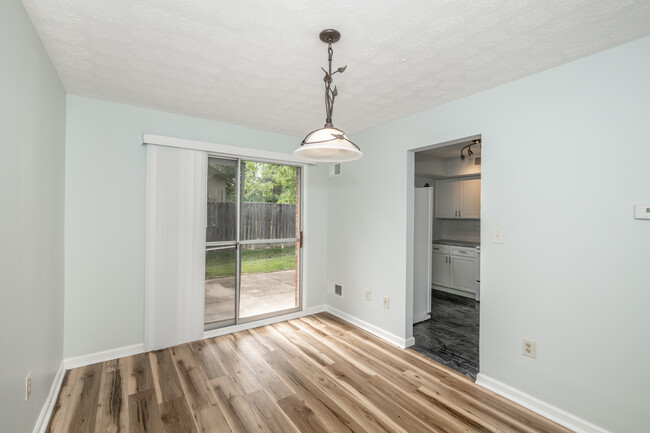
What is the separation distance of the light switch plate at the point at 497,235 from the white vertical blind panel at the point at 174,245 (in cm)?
297

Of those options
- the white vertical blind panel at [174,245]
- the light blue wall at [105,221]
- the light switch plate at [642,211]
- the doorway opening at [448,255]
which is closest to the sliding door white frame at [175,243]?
the white vertical blind panel at [174,245]

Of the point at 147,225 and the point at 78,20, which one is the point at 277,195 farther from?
the point at 78,20

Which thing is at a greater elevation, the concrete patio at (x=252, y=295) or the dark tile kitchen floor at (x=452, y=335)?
the concrete patio at (x=252, y=295)

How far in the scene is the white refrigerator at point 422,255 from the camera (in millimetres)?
3832

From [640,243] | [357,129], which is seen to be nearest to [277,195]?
[357,129]

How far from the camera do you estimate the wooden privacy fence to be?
3.53 metres

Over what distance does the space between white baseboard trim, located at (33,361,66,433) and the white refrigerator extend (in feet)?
11.7

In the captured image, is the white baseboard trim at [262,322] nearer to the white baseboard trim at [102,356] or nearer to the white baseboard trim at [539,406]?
the white baseboard trim at [102,356]

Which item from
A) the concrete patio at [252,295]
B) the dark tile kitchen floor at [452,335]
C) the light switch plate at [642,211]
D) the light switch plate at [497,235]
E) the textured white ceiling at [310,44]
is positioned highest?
the textured white ceiling at [310,44]

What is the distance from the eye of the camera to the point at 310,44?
189 centimetres

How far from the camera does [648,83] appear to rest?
1.77m

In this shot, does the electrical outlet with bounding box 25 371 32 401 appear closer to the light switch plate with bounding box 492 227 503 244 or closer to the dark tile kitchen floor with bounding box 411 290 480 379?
the dark tile kitchen floor with bounding box 411 290 480 379

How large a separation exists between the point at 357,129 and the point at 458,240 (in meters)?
3.57

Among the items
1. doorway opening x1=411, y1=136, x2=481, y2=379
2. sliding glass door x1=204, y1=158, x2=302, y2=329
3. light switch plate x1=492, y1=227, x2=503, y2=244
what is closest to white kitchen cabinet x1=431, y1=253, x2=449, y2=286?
doorway opening x1=411, y1=136, x2=481, y2=379
